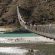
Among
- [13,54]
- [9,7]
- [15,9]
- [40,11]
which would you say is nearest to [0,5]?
[9,7]

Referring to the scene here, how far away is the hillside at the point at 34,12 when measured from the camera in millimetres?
98162

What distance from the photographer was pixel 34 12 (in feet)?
334

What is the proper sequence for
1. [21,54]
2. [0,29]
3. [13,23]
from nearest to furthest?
[21,54] < [0,29] < [13,23]

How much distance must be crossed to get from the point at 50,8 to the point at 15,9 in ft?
31.6

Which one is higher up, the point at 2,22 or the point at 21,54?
the point at 21,54

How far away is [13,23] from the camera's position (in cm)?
10144

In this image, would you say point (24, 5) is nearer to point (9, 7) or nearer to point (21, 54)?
point (9, 7)

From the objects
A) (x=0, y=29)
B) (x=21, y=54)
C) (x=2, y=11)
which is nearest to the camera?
(x=21, y=54)

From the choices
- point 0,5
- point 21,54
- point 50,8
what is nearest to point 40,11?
point 50,8

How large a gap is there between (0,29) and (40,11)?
1288 centimetres

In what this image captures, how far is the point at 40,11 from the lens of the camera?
102 meters

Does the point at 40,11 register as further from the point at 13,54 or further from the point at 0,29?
the point at 13,54

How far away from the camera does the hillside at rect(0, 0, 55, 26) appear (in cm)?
9816

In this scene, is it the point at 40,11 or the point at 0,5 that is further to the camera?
the point at 0,5
